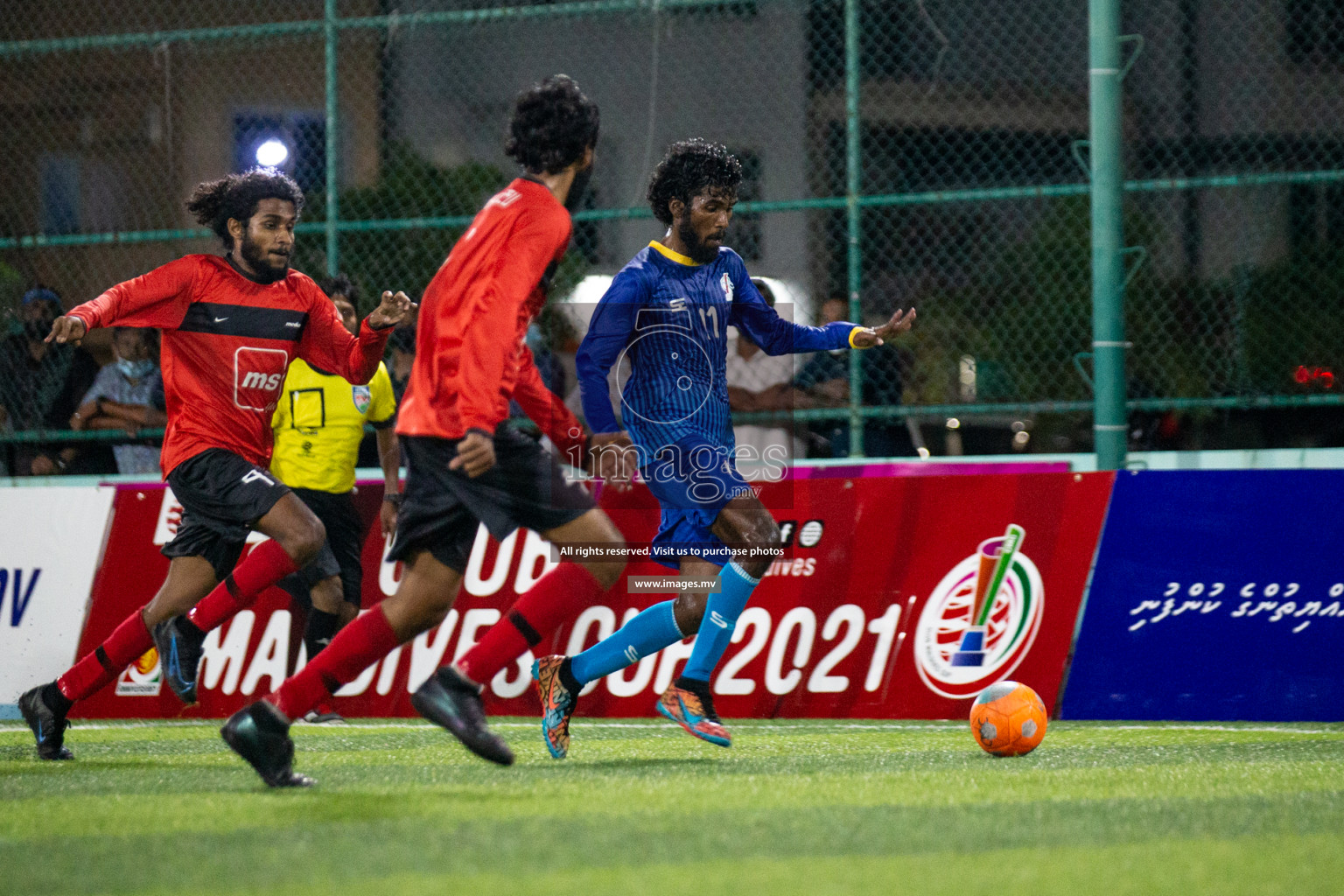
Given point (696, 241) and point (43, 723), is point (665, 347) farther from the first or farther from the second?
point (43, 723)

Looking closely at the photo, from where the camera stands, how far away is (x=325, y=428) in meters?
8.87

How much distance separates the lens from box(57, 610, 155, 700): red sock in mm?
6566

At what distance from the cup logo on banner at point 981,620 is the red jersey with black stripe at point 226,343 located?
3184 millimetres

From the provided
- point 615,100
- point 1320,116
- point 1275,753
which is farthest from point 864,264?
point 1320,116

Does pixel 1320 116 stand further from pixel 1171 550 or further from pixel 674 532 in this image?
pixel 674 532

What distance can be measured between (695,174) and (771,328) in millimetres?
718

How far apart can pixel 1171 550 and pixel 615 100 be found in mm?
9230

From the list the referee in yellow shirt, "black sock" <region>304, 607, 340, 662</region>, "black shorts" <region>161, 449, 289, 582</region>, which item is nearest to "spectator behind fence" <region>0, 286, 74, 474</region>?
the referee in yellow shirt

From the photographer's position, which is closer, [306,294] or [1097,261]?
[306,294]

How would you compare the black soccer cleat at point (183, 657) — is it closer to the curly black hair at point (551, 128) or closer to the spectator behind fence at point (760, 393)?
the curly black hair at point (551, 128)

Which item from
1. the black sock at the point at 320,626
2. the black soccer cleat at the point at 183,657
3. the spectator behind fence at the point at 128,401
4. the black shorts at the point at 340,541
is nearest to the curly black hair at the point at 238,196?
the black soccer cleat at the point at 183,657

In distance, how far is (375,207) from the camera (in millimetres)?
11445

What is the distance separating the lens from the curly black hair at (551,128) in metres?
5.35

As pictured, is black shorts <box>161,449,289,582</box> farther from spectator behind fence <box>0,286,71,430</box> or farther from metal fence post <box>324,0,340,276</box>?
spectator behind fence <box>0,286,71,430</box>
